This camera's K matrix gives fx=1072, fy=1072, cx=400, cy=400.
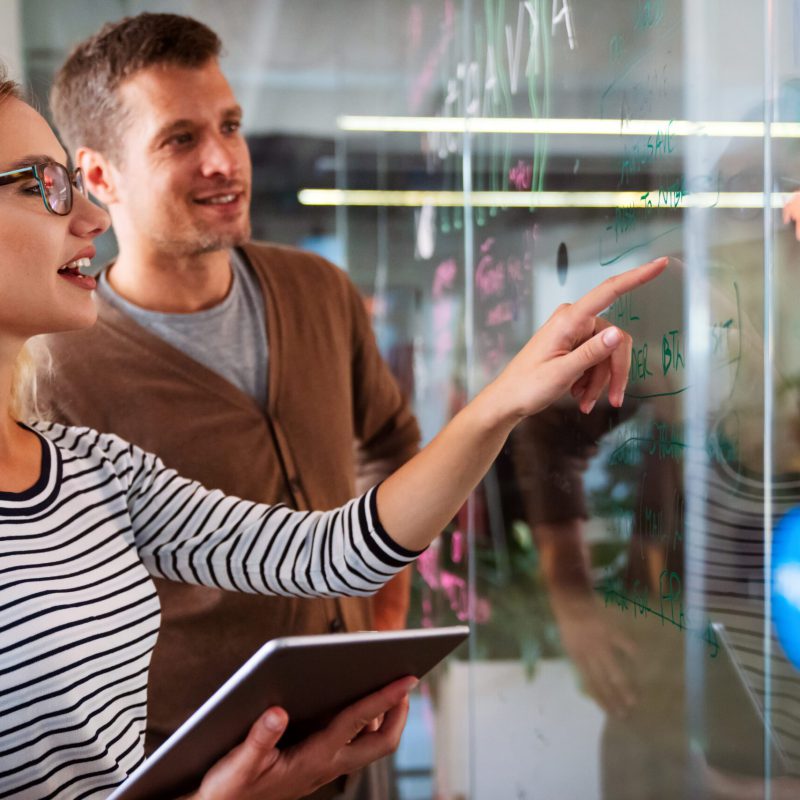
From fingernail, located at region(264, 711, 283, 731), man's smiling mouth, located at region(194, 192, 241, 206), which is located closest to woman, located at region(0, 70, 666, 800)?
fingernail, located at region(264, 711, 283, 731)

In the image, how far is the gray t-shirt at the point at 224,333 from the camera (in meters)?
1.77

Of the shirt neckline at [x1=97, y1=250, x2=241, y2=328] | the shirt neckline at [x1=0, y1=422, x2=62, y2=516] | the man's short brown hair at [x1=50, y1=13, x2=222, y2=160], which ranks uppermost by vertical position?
the man's short brown hair at [x1=50, y1=13, x2=222, y2=160]

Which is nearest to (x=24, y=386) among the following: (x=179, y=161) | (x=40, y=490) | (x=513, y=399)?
(x=40, y=490)

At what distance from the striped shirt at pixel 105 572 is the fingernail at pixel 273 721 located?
249mm

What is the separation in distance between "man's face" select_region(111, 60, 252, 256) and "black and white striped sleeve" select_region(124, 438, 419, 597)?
0.55 meters

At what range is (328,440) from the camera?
1.85 metres

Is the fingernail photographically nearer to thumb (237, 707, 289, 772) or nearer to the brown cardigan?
thumb (237, 707, 289, 772)

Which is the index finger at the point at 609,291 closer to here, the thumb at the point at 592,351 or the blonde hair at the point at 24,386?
the thumb at the point at 592,351

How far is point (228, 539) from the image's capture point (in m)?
1.40

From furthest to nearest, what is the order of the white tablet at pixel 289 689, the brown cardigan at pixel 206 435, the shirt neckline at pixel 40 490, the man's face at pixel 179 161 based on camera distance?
the man's face at pixel 179 161, the brown cardigan at pixel 206 435, the shirt neckline at pixel 40 490, the white tablet at pixel 289 689

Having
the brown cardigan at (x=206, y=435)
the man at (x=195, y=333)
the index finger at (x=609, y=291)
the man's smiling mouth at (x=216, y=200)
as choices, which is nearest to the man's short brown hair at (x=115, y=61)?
the man at (x=195, y=333)

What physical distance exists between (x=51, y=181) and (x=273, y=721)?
0.65 m

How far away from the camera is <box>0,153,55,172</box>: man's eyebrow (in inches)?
47.3

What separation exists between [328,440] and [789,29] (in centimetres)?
107
